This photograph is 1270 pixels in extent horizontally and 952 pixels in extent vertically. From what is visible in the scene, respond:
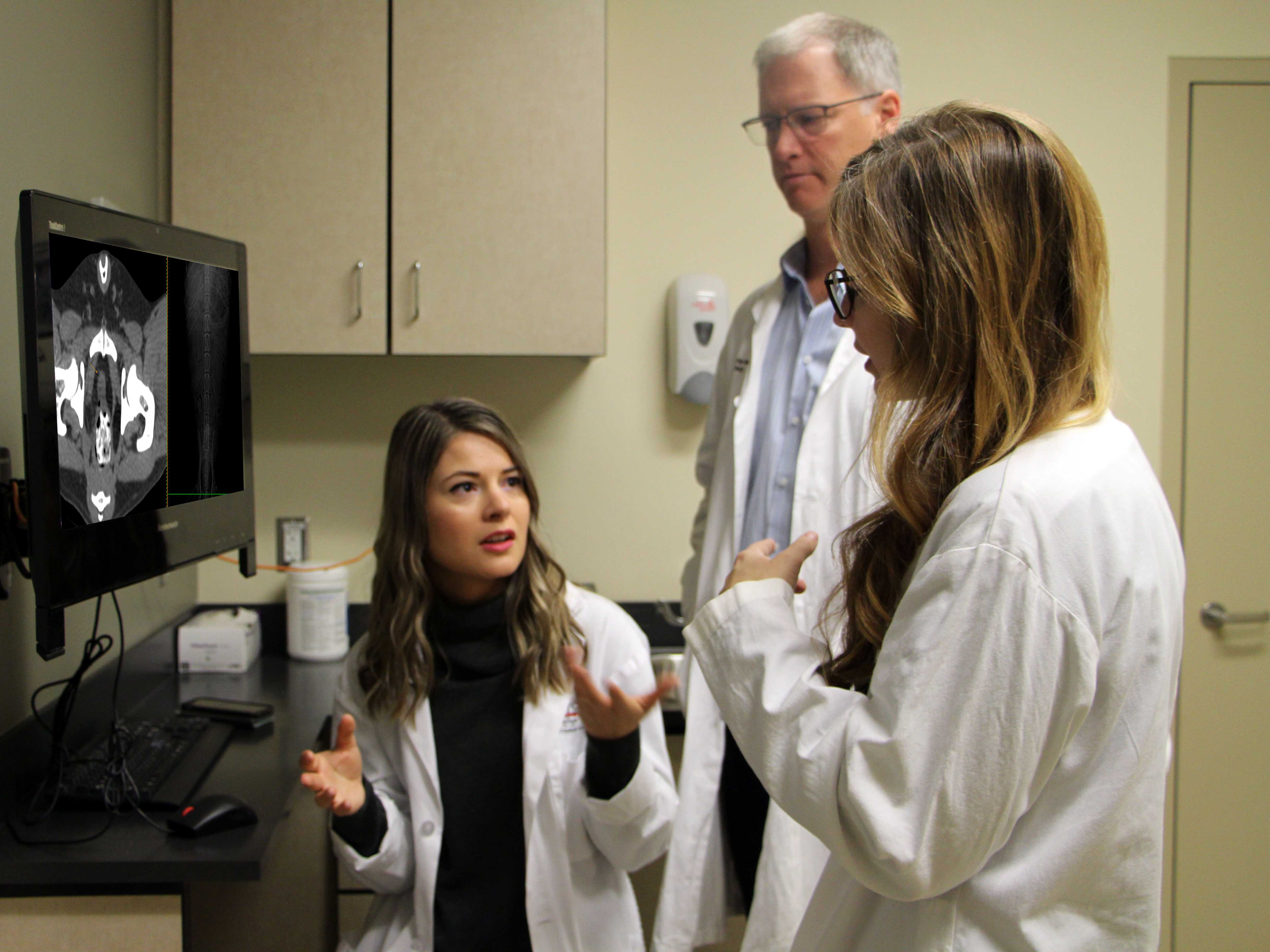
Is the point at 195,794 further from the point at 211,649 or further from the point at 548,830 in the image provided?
the point at 211,649

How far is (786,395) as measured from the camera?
Result: 1821mm

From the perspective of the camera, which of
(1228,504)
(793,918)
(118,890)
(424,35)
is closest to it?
(118,890)

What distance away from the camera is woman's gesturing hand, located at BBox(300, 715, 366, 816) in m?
1.26

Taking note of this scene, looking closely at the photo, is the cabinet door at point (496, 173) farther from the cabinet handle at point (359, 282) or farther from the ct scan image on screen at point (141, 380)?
the ct scan image on screen at point (141, 380)

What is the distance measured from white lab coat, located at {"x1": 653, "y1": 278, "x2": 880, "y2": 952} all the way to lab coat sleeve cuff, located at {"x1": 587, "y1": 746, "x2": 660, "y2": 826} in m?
0.35

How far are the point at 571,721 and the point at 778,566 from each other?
69 centimetres

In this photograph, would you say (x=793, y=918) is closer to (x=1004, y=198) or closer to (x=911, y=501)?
(x=911, y=501)

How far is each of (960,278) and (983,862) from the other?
44 centimetres

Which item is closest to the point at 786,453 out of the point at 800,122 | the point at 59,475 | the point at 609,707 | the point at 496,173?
the point at 800,122

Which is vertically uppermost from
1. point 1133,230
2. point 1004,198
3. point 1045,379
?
point 1133,230

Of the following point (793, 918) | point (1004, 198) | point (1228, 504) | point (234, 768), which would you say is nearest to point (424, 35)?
point (234, 768)

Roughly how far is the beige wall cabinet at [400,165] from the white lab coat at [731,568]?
45 cm

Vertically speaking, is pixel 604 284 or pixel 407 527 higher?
pixel 604 284

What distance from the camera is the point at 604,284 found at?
2.15 meters
